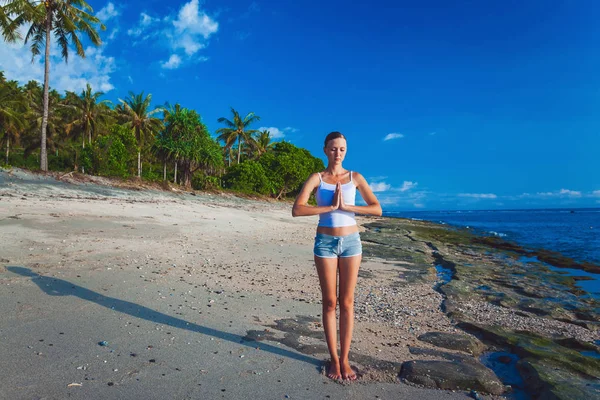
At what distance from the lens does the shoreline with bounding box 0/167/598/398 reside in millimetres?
4086

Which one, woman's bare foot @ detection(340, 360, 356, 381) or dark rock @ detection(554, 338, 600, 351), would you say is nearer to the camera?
Answer: woman's bare foot @ detection(340, 360, 356, 381)

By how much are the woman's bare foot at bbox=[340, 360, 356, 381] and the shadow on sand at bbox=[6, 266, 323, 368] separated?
0.91 ft

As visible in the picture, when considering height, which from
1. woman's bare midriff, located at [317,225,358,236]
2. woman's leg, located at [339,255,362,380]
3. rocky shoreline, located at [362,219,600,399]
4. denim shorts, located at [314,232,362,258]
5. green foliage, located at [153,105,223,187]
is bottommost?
rocky shoreline, located at [362,219,600,399]

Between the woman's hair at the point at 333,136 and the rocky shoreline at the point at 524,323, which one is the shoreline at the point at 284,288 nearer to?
the rocky shoreline at the point at 524,323

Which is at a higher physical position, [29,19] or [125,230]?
[29,19]

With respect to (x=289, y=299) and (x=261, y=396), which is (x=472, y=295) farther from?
(x=261, y=396)

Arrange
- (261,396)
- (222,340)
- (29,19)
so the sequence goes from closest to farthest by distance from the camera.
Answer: (261,396)
(222,340)
(29,19)

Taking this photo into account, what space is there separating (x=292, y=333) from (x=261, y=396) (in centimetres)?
139

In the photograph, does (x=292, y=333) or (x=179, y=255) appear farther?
(x=179, y=255)

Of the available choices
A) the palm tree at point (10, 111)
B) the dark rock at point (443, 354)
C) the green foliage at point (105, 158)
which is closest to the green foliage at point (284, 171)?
the green foliage at point (105, 158)

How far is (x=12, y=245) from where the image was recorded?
7.48m

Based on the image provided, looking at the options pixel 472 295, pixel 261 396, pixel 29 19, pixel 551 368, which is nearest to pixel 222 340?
pixel 261 396

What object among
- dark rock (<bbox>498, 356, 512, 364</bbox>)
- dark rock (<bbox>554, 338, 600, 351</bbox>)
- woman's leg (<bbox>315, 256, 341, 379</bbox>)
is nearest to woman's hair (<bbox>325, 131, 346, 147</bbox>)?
woman's leg (<bbox>315, 256, 341, 379</bbox>)

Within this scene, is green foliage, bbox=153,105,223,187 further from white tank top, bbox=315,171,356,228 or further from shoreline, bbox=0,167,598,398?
white tank top, bbox=315,171,356,228
